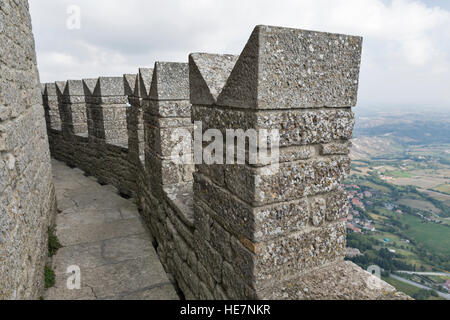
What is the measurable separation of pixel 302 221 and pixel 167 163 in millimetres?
2202

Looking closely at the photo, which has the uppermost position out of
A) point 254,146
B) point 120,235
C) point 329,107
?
point 329,107

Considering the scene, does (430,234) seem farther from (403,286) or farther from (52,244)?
(52,244)

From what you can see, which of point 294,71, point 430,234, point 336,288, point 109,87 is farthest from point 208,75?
point 430,234

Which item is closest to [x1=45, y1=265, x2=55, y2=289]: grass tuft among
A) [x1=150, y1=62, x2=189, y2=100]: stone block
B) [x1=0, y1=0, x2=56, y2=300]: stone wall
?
[x1=0, y1=0, x2=56, y2=300]: stone wall

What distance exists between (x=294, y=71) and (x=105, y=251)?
3.41 m

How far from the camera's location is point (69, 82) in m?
7.31

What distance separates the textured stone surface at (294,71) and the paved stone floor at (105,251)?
7.65ft

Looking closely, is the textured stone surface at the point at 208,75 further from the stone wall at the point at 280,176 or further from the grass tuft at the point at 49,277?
the grass tuft at the point at 49,277

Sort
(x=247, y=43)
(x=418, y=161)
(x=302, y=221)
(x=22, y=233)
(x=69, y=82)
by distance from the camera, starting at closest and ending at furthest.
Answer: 1. (x=247, y=43)
2. (x=302, y=221)
3. (x=22, y=233)
4. (x=69, y=82)
5. (x=418, y=161)

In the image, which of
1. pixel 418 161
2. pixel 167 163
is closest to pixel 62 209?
Answer: pixel 167 163

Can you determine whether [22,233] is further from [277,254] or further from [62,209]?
[62,209]

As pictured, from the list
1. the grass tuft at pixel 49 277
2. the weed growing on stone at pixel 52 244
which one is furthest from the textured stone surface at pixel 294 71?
the weed growing on stone at pixel 52 244

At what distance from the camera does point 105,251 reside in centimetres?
366

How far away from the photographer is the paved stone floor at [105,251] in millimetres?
2902
